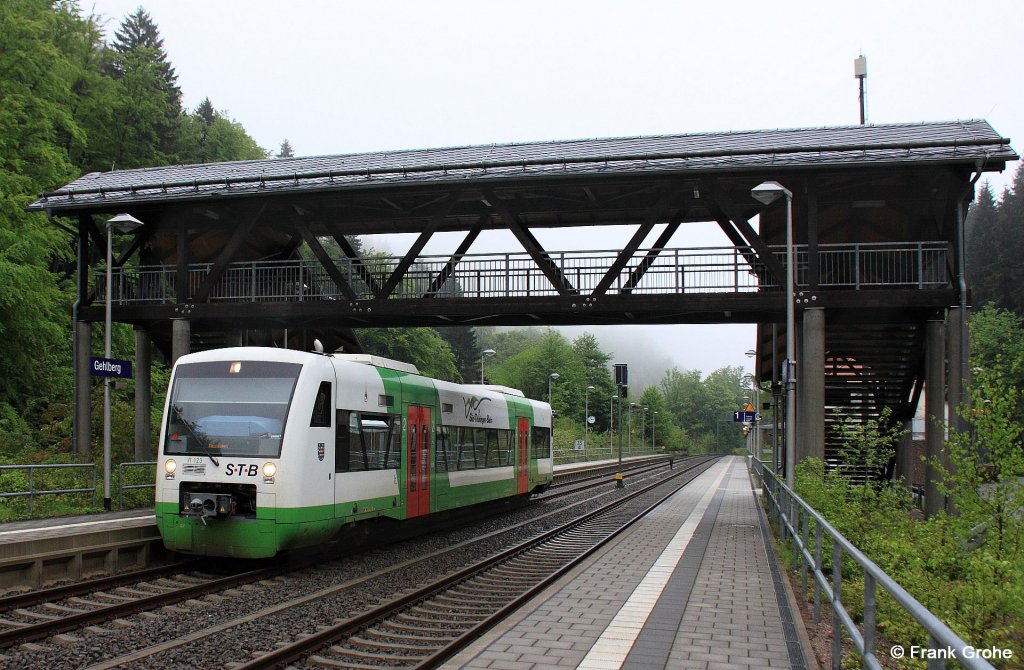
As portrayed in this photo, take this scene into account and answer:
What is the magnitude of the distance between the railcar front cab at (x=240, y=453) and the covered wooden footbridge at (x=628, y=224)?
757 centimetres

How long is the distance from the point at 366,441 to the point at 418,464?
242 centimetres

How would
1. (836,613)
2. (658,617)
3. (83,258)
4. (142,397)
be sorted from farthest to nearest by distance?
(142,397) → (83,258) → (658,617) → (836,613)

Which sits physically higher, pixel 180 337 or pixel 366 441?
pixel 180 337

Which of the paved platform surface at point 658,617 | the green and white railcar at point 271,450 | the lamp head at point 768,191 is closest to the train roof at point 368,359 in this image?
the green and white railcar at point 271,450

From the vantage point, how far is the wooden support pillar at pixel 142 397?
2241 cm

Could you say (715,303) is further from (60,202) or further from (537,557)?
(60,202)

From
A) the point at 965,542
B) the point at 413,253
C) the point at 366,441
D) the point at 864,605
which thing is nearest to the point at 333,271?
the point at 413,253

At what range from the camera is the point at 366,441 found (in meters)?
14.0

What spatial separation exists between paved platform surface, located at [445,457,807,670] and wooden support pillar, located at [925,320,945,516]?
5.27 m

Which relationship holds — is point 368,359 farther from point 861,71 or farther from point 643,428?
point 643,428

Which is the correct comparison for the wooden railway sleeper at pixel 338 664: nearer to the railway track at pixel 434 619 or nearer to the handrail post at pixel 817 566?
the railway track at pixel 434 619

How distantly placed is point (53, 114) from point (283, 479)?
23969 mm

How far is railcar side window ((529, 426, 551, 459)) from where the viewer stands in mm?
25703

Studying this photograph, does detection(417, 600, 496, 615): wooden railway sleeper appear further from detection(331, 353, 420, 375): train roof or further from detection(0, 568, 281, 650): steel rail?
detection(331, 353, 420, 375): train roof
